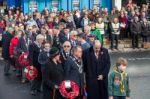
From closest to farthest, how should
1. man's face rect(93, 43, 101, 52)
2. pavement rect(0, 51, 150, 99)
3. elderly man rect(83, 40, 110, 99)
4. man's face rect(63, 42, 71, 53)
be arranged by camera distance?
man's face rect(93, 43, 101, 52) → elderly man rect(83, 40, 110, 99) → man's face rect(63, 42, 71, 53) → pavement rect(0, 51, 150, 99)

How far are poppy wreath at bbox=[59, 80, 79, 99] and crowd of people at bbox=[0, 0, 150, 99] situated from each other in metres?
0.17

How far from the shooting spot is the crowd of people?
42.1 ft

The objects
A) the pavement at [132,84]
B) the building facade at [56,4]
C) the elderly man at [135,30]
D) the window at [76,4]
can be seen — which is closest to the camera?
the pavement at [132,84]

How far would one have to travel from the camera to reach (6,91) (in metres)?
17.7

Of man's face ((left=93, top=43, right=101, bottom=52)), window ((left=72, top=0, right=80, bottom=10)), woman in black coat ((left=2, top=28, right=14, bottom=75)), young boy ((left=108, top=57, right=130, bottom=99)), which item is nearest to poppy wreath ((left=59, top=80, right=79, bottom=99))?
young boy ((left=108, top=57, right=130, bottom=99))

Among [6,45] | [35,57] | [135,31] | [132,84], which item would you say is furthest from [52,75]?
[135,31]

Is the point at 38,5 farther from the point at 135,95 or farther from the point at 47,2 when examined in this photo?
the point at 135,95

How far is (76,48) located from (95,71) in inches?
47.2

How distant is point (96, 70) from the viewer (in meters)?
14.1

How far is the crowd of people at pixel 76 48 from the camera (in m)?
12.8

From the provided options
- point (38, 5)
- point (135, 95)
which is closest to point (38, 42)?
point (135, 95)

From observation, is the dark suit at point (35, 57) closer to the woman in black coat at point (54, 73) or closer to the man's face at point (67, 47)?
the man's face at point (67, 47)

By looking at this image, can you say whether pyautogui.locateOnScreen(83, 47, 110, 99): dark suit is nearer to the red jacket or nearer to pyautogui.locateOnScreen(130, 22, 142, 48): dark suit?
the red jacket

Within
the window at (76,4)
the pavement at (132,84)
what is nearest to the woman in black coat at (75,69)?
the pavement at (132,84)
